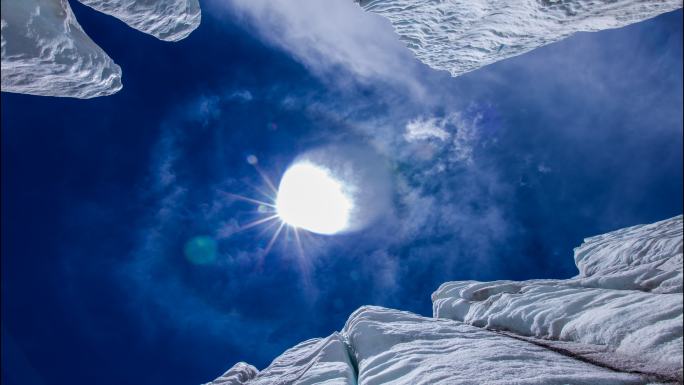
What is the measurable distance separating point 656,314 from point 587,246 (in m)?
12.7

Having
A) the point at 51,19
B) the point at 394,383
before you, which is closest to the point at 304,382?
the point at 394,383

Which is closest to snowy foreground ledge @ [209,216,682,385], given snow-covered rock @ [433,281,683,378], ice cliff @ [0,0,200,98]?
snow-covered rock @ [433,281,683,378]

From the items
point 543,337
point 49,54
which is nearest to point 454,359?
point 543,337

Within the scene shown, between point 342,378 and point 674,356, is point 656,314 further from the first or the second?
point 342,378

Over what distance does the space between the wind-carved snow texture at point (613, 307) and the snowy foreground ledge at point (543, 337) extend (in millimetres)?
25

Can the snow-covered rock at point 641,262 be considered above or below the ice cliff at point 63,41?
below

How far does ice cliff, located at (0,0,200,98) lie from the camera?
7262mm

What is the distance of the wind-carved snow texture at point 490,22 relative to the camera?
955cm

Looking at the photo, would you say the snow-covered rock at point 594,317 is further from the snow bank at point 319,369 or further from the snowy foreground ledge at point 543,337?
the snow bank at point 319,369

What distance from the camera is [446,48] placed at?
13523 millimetres

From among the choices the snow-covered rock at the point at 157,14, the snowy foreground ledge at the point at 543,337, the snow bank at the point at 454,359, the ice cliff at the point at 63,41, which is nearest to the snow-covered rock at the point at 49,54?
the ice cliff at the point at 63,41

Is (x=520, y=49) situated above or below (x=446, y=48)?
below

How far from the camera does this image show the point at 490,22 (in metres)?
11.3

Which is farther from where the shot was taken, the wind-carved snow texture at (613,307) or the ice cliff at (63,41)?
the ice cliff at (63,41)
